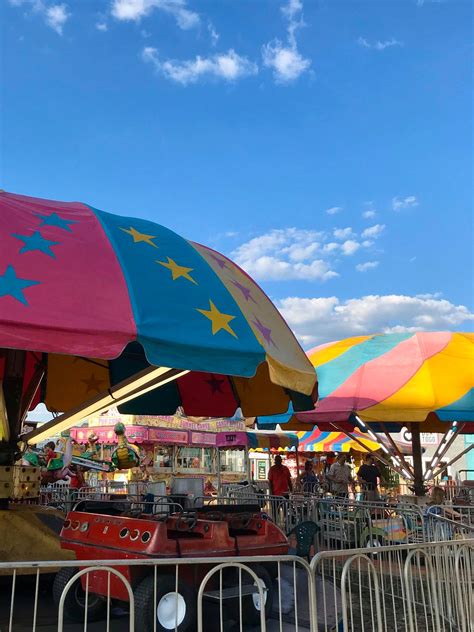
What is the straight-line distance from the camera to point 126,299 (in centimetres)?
450

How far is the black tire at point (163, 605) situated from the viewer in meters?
4.88

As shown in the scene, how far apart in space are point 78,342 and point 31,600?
3.96 meters

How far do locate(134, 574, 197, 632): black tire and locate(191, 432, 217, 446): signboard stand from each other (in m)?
26.5

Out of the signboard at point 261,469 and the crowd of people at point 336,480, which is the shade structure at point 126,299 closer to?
the crowd of people at point 336,480

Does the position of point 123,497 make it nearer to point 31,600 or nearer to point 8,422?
point 31,600

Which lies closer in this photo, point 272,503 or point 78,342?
point 78,342

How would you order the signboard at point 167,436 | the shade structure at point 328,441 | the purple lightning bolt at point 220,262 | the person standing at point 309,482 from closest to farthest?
the purple lightning bolt at point 220,262 → the person standing at point 309,482 → the shade structure at point 328,441 → the signboard at point 167,436

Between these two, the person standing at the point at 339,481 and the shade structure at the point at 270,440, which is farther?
the shade structure at the point at 270,440

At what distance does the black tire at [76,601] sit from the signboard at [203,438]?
1016 inches

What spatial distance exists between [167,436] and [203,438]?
2987 millimetres

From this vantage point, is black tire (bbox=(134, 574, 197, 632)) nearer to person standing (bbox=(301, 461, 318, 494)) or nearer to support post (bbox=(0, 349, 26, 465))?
support post (bbox=(0, 349, 26, 465))

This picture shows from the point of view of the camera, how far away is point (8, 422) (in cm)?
600

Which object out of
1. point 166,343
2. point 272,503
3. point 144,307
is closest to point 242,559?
point 166,343

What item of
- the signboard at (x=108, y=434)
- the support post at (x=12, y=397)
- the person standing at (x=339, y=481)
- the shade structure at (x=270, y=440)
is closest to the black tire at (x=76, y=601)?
the support post at (x=12, y=397)
